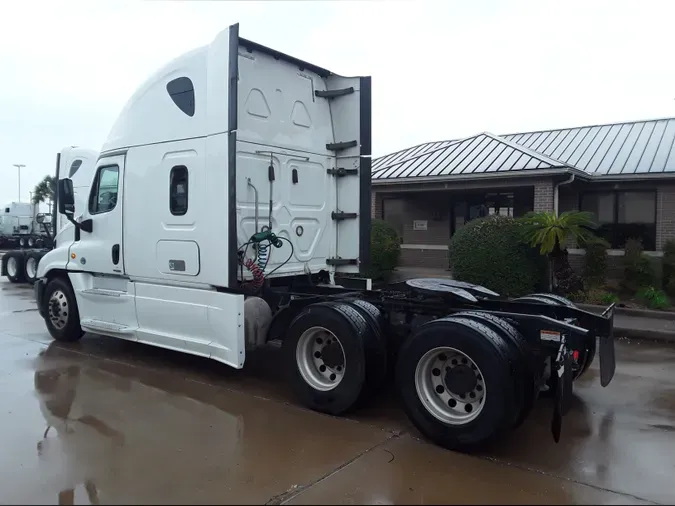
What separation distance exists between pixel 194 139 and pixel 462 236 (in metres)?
7.93

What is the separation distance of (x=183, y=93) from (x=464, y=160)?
1099 cm

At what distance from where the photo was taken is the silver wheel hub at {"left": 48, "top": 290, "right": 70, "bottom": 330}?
8109 mm

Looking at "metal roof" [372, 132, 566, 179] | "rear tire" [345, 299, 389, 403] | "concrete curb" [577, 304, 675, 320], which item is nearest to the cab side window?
"rear tire" [345, 299, 389, 403]

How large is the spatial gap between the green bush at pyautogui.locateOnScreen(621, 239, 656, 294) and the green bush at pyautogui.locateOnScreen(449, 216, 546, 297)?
73.8 inches

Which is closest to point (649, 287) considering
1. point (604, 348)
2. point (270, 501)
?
point (604, 348)

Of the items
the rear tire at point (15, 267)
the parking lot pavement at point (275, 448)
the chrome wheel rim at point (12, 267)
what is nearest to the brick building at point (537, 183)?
the parking lot pavement at point (275, 448)

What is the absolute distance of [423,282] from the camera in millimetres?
5559

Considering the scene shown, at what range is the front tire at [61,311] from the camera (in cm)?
806

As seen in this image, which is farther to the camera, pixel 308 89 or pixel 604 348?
pixel 308 89

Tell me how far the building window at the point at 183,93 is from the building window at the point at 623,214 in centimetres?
1184

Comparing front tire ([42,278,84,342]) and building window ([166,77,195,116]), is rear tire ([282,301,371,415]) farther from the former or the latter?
front tire ([42,278,84,342])

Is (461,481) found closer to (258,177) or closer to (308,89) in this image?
(258,177)

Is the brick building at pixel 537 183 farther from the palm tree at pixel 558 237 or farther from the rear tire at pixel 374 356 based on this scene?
the rear tire at pixel 374 356

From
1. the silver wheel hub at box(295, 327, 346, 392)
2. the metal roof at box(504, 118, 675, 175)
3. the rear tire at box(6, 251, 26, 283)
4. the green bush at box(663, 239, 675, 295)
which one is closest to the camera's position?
the silver wheel hub at box(295, 327, 346, 392)
